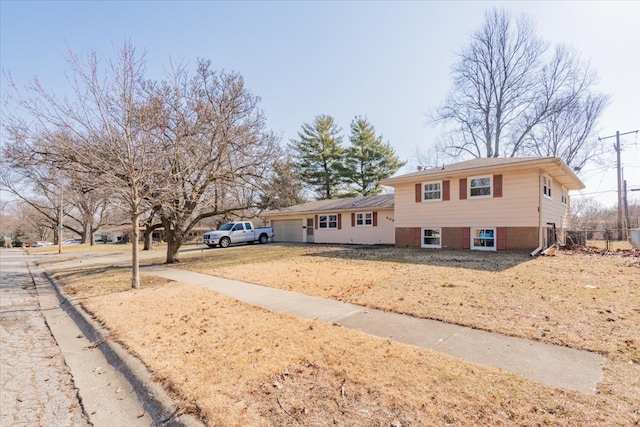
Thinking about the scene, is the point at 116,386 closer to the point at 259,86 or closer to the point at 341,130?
the point at 259,86

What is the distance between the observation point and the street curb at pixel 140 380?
2.79m

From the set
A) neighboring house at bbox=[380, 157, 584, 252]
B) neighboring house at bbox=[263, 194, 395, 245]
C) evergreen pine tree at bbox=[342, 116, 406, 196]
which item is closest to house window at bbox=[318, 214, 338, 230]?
neighboring house at bbox=[263, 194, 395, 245]

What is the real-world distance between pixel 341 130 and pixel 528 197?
25500 mm

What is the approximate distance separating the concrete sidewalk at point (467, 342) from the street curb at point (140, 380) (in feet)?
8.41

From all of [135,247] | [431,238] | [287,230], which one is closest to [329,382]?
[135,247]

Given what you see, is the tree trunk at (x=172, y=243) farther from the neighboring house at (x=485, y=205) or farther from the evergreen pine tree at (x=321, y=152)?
the evergreen pine tree at (x=321, y=152)

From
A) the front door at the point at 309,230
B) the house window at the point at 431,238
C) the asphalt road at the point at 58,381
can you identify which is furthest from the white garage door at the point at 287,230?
the asphalt road at the point at 58,381

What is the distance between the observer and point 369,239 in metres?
20.2

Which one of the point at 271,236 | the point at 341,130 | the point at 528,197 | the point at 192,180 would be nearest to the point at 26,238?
the point at 271,236

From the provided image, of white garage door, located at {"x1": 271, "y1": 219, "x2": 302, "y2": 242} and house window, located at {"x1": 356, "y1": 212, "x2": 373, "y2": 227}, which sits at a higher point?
house window, located at {"x1": 356, "y1": 212, "x2": 373, "y2": 227}

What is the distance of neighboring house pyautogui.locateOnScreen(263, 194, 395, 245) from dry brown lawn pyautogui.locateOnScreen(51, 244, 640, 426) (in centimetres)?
1080

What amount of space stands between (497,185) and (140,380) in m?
14.6

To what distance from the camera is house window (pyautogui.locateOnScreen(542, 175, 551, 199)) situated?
13555mm

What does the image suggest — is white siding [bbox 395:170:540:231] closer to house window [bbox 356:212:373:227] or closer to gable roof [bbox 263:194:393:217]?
gable roof [bbox 263:194:393:217]
